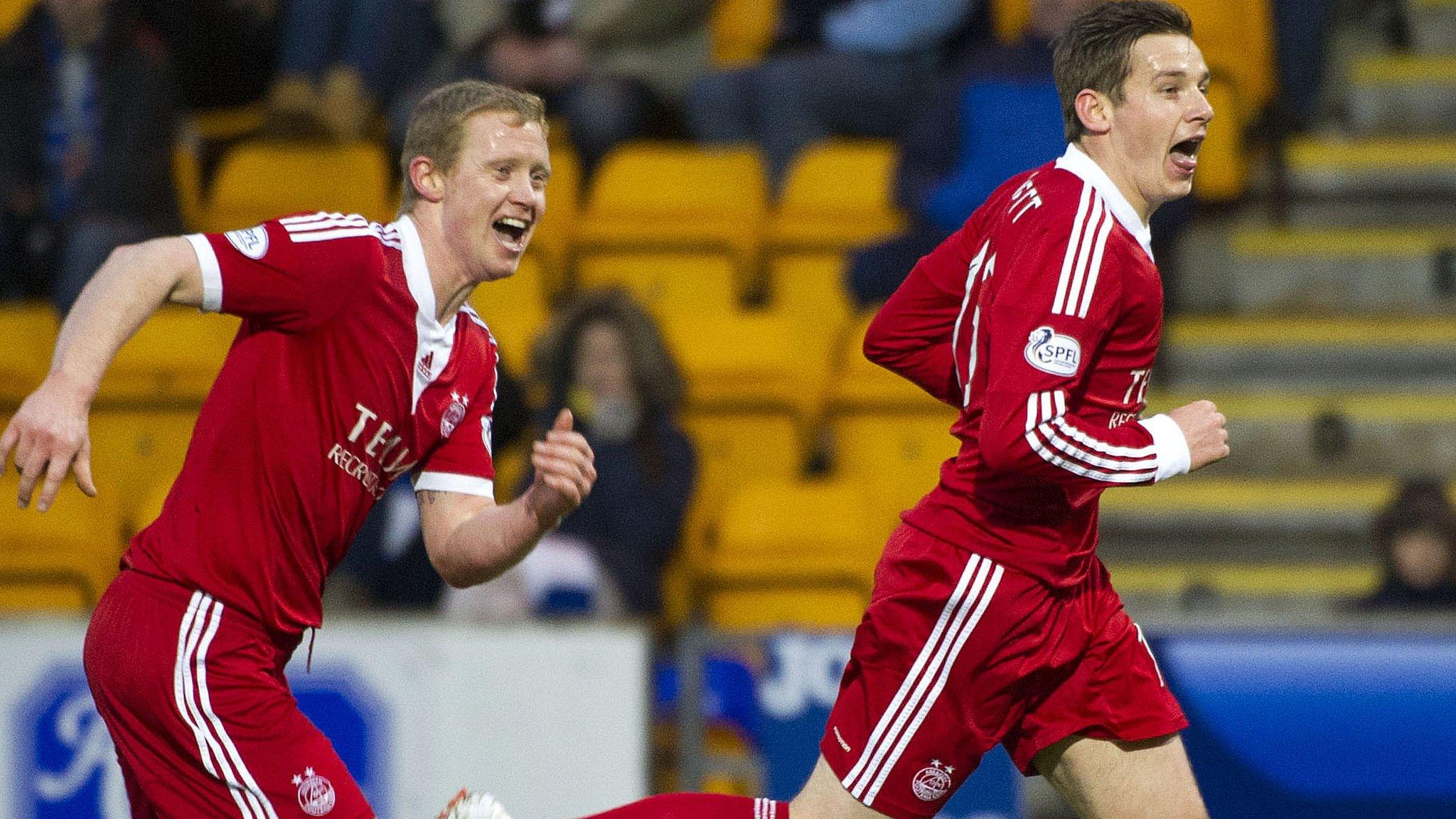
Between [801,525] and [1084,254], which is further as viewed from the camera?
[801,525]

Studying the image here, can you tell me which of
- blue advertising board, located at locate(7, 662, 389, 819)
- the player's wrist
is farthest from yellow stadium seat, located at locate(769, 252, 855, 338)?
the player's wrist

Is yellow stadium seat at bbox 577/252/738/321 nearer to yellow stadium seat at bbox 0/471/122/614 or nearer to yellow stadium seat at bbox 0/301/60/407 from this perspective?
yellow stadium seat at bbox 0/301/60/407

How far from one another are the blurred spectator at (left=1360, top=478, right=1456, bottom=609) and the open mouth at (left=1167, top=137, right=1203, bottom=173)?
307 cm

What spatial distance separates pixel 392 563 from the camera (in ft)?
22.4

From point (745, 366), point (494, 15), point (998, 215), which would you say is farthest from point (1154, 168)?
point (494, 15)

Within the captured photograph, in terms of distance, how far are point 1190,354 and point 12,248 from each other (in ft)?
15.4

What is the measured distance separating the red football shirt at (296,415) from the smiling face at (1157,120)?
129 centimetres

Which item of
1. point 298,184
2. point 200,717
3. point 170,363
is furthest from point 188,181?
point 200,717

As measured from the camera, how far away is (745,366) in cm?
732

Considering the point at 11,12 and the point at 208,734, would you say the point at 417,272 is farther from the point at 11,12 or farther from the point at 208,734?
the point at 11,12

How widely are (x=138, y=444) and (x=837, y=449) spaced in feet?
8.39

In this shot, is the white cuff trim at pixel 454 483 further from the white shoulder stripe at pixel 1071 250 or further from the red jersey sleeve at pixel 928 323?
the white shoulder stripe at pixel 1071 250

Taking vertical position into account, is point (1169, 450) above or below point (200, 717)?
above

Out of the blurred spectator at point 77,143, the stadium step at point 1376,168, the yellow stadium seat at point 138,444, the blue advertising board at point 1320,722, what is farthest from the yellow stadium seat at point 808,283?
the blue advertising board at point 1320,722
